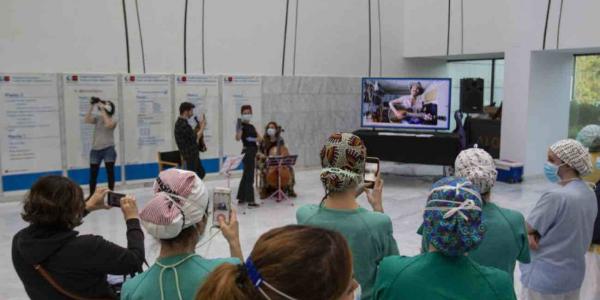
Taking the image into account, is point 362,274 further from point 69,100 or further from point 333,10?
point 333,10

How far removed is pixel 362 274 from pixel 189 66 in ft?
25.6

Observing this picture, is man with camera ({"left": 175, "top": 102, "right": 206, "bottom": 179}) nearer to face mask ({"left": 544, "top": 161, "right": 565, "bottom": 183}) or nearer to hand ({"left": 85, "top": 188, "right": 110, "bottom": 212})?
hand ({"left": 85, "top": 188, "right": 110, "bottom": 212})

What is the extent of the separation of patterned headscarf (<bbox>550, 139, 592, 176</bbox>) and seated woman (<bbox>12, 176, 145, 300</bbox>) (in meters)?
2.17

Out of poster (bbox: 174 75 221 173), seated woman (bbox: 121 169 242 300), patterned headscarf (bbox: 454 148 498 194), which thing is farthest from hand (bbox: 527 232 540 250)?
poster (bbox: 174 75 221 173)

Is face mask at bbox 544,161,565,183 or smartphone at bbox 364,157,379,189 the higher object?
smartphone at bbox 364,157,379,189

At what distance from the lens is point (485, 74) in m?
12.5

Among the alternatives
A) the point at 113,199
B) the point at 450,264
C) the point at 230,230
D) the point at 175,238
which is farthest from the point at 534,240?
the point at 113,199

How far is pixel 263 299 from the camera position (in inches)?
41.9

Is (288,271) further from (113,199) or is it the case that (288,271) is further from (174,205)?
(113,199)

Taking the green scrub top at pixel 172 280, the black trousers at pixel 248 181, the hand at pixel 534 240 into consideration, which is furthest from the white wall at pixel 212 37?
the hand at pixel 534 240

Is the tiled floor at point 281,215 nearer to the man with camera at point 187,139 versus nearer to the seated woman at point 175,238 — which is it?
the man with camera at point 187,139

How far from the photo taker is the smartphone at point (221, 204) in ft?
6.84

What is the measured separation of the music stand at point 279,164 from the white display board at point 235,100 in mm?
2157

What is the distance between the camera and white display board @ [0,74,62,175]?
25.5 ft
